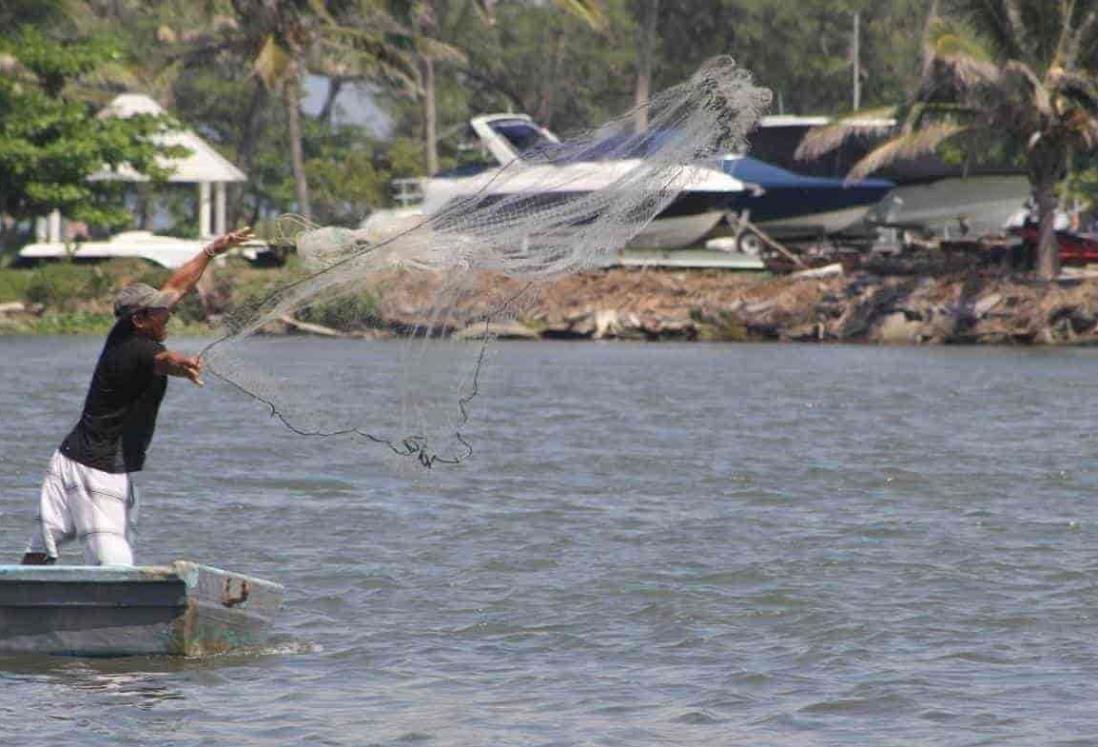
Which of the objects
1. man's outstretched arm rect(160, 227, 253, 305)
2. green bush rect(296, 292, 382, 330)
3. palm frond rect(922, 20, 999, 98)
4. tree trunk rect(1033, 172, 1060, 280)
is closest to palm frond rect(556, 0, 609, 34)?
palm frond rect(922, 20, 999, 98)

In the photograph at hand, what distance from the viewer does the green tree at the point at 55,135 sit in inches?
1769

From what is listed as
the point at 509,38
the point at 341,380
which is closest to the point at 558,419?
the point at 341,380

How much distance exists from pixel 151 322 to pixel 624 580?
14.8ft

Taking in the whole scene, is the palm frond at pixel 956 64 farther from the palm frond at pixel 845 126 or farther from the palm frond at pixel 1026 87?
the palm frond at pixel 845 126

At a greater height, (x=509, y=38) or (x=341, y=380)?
(x=509, y=38)

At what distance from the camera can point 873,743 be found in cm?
934

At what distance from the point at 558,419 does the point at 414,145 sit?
139 feet

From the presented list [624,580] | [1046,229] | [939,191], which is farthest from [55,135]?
[624,580]

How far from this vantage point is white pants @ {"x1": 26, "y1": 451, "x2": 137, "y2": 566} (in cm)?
1000

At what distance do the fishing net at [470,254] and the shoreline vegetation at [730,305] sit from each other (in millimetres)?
29458

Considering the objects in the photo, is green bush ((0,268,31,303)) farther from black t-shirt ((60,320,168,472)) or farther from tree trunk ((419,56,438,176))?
black t-shirt ((60,320,168,472))

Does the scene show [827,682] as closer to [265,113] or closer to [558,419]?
[558,419]

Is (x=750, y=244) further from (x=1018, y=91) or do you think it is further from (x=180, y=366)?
(x=180, y=366)

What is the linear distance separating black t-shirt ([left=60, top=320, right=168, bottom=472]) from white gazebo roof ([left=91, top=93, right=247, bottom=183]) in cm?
3928
